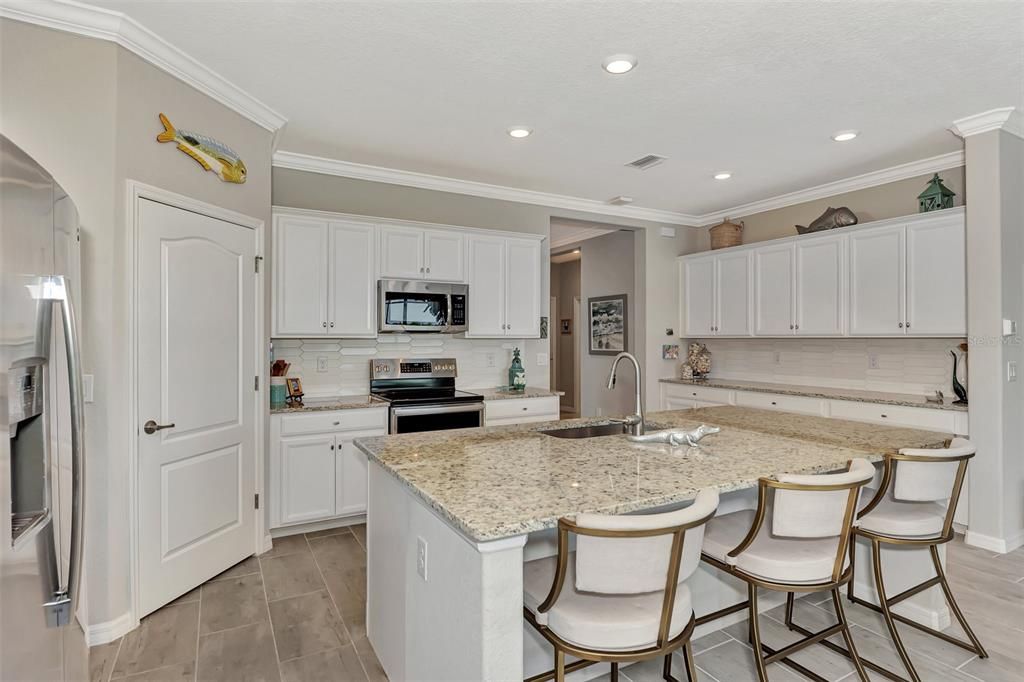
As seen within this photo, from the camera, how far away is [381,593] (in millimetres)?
2215

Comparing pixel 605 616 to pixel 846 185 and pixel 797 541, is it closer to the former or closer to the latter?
pixel 797 541

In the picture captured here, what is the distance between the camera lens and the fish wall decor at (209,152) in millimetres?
2679

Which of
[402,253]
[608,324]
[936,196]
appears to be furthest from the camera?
[608,324]

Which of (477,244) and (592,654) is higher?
(477,244)

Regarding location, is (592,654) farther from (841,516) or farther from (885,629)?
(885,629)

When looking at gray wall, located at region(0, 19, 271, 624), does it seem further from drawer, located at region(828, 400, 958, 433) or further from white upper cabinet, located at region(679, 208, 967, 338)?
white upper cabinet, located at region(679, 208, 967, 338)

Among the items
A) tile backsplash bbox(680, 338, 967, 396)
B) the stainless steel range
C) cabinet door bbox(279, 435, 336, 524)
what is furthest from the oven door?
tile backsplash bbox(680, 338, 967, 396)

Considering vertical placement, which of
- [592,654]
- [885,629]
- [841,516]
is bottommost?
[885,629]

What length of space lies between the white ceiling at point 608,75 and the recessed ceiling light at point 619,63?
1.7 inches

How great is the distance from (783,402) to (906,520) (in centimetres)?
263

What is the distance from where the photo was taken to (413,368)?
4543mm

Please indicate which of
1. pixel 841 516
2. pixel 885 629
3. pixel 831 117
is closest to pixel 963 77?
pixel 831 117

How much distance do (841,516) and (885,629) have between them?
1.14 meters

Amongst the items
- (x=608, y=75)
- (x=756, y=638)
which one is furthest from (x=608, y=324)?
(x=756, y=638)
